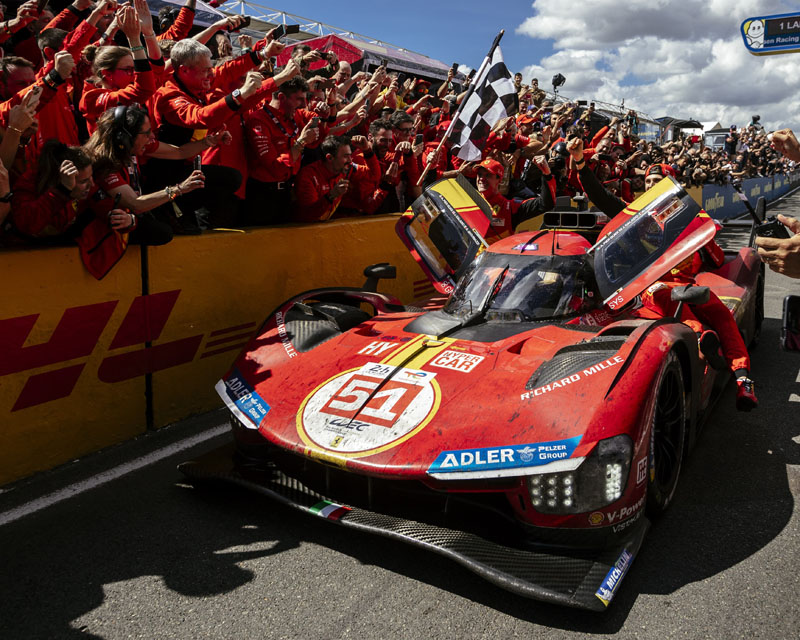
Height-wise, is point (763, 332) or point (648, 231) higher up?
point (648, 231)

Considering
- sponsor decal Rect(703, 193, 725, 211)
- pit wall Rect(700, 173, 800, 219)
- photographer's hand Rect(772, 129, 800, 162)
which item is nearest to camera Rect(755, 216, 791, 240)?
photographer's hand Rect(772, 129, 800, 162)

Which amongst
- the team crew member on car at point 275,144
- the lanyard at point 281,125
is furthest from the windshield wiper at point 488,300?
the lanyard at point 281,125

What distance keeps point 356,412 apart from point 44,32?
14.2 feet

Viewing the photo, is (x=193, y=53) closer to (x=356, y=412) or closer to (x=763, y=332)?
(x=356, y=412)

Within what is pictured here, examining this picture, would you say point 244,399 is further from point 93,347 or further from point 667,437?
point 667,437

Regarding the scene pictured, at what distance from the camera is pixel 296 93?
604 cm

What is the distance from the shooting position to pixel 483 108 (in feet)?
24.1

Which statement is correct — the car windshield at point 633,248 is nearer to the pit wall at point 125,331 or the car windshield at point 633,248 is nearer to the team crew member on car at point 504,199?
the team crew member on car at point 504,199

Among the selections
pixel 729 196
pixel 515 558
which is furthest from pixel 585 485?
pixel 729 196

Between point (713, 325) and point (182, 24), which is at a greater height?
point (182, 24)

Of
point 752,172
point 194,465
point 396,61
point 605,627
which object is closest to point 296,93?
point 194,465

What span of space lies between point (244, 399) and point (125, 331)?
54.3 inches

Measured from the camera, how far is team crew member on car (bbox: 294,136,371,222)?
6270 mm

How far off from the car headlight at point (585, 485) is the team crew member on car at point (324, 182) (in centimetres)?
424
